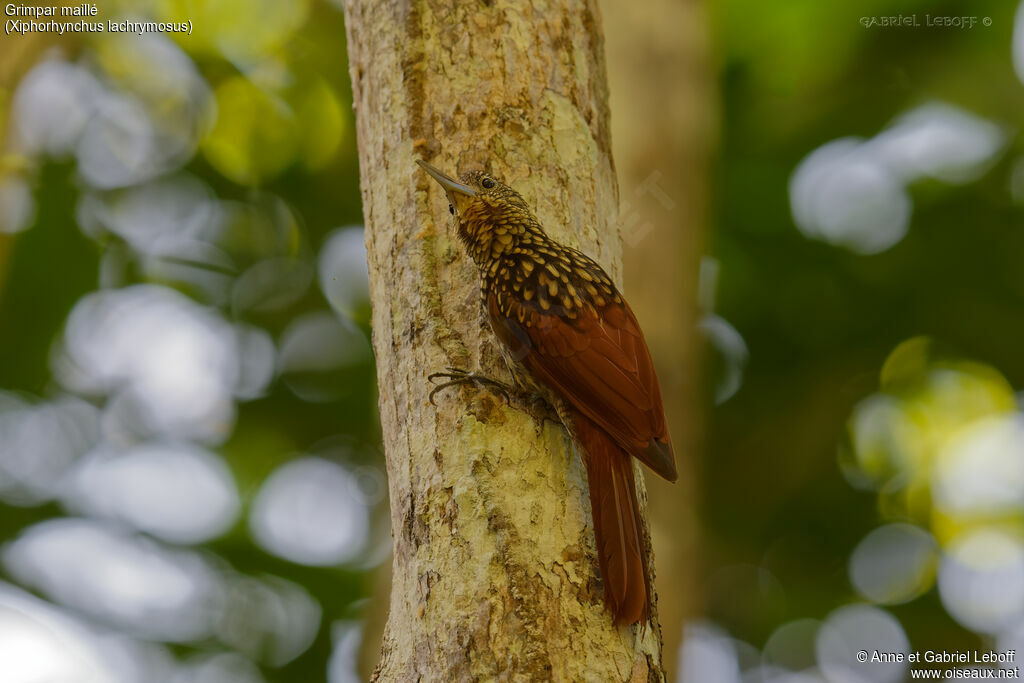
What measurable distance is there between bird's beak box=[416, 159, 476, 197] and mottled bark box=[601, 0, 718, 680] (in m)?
1.72

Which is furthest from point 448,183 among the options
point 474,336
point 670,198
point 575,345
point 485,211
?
point 670,198

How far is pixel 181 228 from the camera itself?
577 centimetres

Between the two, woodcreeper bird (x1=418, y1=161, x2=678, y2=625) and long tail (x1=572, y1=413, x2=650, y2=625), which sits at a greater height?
woodcreeper bird (x1=418, y1=161, x2=678, y2=625)

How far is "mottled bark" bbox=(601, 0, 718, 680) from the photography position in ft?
12.6

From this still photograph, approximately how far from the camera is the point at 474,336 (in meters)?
2.16

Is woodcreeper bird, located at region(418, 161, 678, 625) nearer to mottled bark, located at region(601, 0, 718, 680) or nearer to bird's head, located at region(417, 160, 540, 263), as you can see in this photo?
bird's head, located at region(417, 160, 540, 263)

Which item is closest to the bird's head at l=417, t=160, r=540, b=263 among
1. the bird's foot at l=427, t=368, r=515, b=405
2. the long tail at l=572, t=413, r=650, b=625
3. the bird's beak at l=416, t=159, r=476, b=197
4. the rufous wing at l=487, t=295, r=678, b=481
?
the bird's beak at l=416, t=159, r=476, b=197

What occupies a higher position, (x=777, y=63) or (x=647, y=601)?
(x=777, y=63)

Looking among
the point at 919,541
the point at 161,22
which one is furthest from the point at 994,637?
the point at 161,22

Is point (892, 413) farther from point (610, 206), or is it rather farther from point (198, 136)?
point (198, 136)

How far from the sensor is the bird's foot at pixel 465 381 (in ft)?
6.56

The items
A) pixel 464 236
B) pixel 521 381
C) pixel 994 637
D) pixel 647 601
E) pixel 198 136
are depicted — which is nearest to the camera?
pixel 647 601

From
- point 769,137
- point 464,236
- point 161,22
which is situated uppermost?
point 161,22

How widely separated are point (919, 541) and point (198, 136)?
4939 mm
